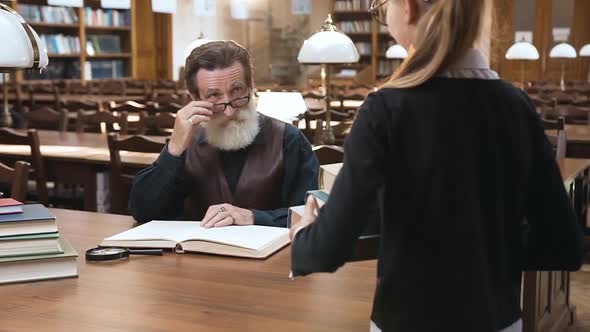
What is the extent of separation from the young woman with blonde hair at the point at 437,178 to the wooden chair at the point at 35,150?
3.32 meters

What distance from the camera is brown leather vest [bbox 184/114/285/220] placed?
244 cm

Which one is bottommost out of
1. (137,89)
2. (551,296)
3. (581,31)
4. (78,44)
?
(551,296)

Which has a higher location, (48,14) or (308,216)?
(48,14)

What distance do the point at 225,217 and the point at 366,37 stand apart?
13788 millimetres

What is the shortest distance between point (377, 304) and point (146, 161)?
3011 mm

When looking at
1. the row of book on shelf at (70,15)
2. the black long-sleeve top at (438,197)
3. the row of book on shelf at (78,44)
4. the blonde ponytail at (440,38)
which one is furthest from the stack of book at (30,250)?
the row of book on shelf at (70,15)

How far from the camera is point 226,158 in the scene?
246 centimetres

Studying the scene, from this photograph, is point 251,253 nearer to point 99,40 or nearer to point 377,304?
point 377,304

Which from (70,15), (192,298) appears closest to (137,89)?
(70,15)

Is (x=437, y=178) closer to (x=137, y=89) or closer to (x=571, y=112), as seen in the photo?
(x=571, y=112)

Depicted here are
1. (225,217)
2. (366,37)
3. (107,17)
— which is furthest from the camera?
(366,37)

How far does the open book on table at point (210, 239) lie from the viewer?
1888 mm

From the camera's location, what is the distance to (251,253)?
1.87 metres

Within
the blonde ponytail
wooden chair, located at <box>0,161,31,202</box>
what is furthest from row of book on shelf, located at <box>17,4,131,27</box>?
the blonde ponytail
